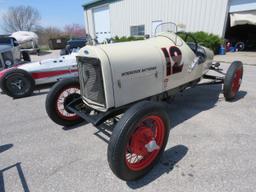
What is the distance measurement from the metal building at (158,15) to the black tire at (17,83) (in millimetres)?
11318

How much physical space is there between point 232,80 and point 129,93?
253 centimetres

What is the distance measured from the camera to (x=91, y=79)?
9.27 ft

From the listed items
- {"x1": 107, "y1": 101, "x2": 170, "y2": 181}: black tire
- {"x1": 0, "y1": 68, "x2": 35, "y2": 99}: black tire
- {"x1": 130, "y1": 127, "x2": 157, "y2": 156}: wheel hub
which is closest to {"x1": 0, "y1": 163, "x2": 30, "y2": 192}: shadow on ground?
{"x1": 107, "y1": 101, "x2": 170, "y2": 181}: black tire

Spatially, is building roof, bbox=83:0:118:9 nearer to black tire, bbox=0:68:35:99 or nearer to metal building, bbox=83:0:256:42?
metal building, bbox=83:0:256:42

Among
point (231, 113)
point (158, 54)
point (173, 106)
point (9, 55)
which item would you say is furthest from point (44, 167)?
point (9, 55)

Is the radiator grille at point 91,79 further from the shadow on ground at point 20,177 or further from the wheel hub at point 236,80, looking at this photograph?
the wheel hub at point 236,80

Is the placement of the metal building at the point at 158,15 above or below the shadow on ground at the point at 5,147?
above

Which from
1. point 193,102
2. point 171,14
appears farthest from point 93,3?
point 193,102

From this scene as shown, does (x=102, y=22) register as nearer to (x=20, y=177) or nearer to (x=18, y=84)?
(x=18, y=84)

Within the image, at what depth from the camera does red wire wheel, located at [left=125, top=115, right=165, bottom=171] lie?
91.4 inches

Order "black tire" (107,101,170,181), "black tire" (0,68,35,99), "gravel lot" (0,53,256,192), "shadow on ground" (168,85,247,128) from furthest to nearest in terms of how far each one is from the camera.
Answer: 1. "black tire" (0,68,35,99)
2. "shadow on ground" (168,85,247,128)
3. "gravel lot" (0,53,256,192)
4. "black tire" (107,101,170,181)

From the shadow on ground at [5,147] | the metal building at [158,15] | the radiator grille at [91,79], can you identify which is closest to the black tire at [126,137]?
the radiator grille at [91,79]

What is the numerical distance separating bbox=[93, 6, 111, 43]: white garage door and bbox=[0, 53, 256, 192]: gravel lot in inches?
786

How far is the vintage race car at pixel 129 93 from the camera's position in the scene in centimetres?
216
